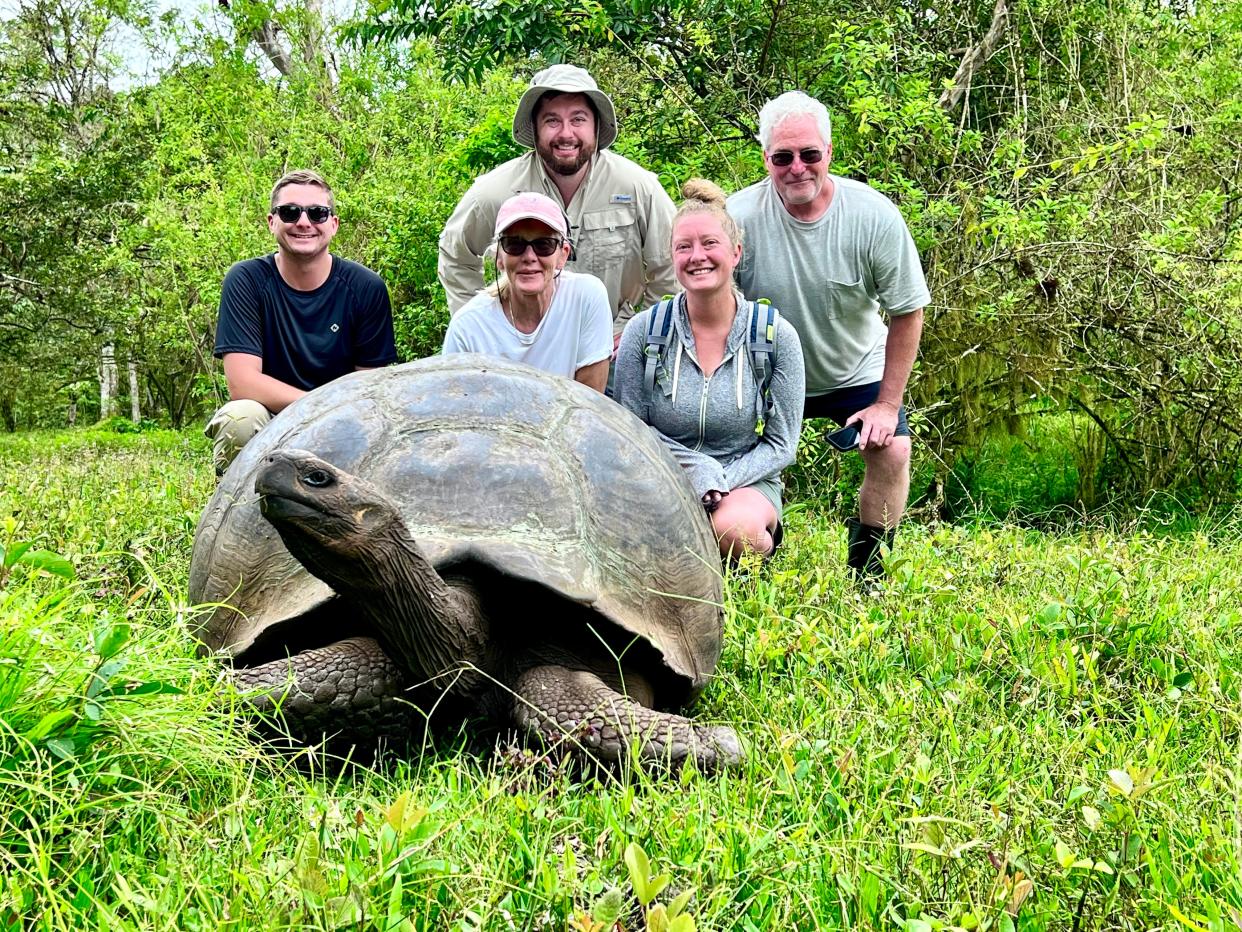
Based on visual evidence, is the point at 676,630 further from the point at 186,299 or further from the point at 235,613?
the point at 186,299

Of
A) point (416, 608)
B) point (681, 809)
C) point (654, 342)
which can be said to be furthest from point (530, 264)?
point (681, 809)

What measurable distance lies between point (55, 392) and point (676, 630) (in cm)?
2336

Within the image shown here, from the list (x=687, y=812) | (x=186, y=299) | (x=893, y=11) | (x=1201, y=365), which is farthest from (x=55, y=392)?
(x=687, y=812)

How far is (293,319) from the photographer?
4562 mm

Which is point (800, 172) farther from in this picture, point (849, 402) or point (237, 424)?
point (237, 424)

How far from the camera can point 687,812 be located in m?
1.93

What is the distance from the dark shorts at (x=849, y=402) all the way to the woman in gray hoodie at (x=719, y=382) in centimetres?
51

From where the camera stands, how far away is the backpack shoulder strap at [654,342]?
12.2ft

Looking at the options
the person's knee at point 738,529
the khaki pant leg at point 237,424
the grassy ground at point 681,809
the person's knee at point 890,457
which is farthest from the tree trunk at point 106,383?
the grassy ground at point 681,809

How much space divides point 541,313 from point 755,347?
0.71 metres

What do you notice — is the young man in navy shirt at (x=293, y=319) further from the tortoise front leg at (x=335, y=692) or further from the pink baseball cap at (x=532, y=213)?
the tortoise front leg at (x=335, y=692)

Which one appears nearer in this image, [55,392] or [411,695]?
[411,695]

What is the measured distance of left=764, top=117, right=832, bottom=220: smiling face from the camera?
12.7 feet

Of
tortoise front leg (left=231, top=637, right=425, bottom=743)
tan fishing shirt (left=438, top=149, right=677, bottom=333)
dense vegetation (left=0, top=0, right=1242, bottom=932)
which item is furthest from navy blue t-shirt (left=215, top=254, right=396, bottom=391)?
tortoise front leg (left=231, top=637, right=425, bottom=743)
